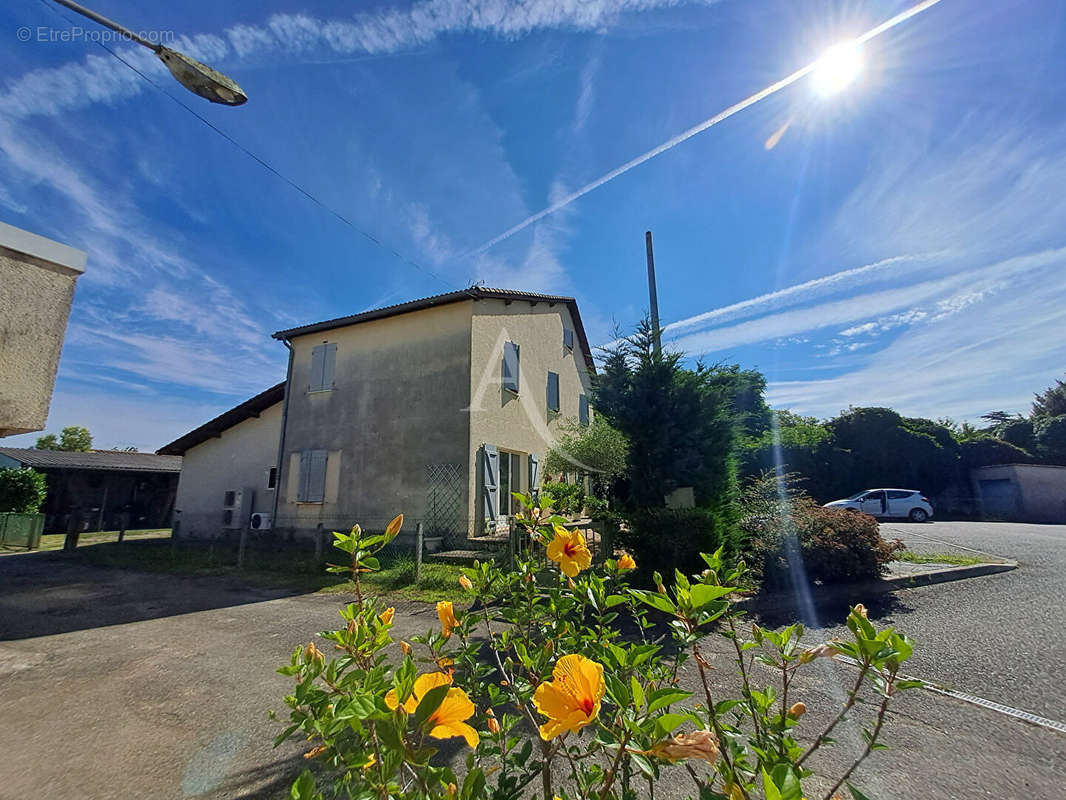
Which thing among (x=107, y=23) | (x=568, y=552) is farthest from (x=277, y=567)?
(x=568, y=552)

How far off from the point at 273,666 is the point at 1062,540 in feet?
53.2

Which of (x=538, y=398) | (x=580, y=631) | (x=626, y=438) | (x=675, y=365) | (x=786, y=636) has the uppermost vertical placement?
(x=538, y=398)

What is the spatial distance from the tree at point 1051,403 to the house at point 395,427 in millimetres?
35170

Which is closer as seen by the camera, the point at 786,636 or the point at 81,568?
Result: the point at 786,636

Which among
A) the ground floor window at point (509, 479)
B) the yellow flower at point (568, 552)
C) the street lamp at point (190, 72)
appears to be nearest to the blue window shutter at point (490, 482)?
the ground floor window at point (509, 479)

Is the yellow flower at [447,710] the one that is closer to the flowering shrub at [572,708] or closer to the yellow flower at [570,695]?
the flowering shrub at [572,708]

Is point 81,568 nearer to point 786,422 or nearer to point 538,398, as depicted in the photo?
point 538,398

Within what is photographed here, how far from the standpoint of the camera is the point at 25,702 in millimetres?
3623

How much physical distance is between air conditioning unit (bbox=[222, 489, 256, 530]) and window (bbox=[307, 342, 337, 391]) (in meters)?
4.01

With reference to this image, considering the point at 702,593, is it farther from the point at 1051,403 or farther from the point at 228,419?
the point at 1051,403

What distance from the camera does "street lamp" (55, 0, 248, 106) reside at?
2.57 meters

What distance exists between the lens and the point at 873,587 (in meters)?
6.43

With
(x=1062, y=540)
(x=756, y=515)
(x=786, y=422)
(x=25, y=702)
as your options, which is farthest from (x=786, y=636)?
(x=786, y=422)

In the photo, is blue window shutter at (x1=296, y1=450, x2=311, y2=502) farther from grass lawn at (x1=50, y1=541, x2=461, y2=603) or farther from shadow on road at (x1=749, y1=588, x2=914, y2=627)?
shadow on road at (x1=749, y1=588, x2=914, y2=627)
